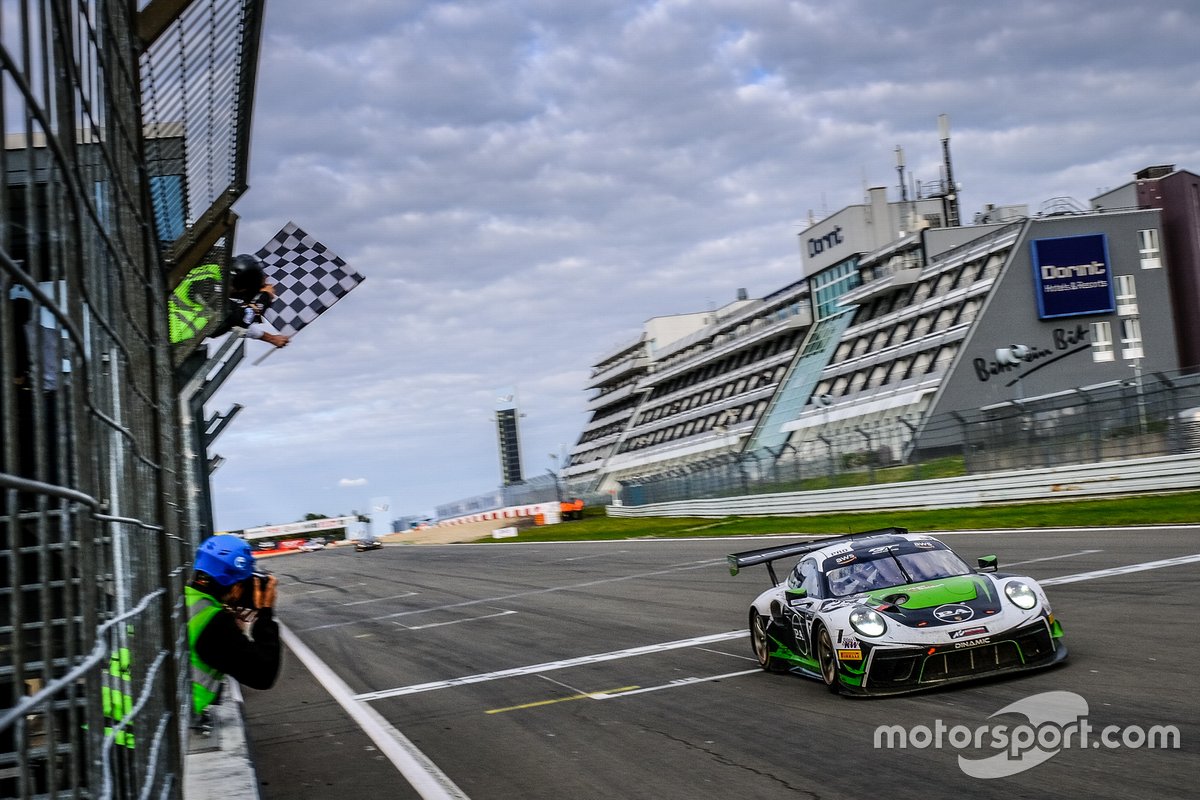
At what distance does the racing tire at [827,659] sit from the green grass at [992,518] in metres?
12.1

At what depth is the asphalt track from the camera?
636cm

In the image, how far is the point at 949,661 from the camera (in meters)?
8.36

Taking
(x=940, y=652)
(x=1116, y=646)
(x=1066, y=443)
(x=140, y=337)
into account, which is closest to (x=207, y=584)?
(x=140, y=337)

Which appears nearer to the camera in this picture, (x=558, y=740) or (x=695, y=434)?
(x=558, y=740)

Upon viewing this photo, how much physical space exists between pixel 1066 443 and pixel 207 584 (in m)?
23.6

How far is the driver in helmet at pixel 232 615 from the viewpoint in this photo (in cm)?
587

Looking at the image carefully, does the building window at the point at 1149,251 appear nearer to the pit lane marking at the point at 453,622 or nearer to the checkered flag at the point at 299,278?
the pit lane marking at the point at 453,622

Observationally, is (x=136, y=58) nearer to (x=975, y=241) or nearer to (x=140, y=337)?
(x=140, y=337)

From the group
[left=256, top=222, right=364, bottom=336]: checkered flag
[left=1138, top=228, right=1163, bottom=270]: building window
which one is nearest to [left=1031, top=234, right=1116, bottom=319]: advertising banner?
[left=1138, top=228, right=1163, bottom=270]: building window

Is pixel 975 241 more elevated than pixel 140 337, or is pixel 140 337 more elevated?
pixel 975 241

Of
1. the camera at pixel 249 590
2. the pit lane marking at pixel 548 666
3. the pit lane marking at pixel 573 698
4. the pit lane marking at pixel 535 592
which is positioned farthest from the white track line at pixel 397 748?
the pit lane marking at pixel 535 592

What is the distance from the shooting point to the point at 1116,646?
30.1 ft

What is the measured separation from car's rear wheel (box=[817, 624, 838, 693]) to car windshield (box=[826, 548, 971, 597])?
0.40 m

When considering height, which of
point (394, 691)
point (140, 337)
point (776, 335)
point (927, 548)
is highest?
point (776, 335)
